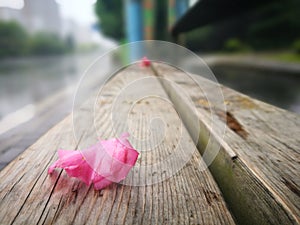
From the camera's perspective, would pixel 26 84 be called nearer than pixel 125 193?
No

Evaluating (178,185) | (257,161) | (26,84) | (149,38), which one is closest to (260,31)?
(149,38)

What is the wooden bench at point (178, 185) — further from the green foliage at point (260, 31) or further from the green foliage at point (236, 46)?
the green foliage at point (236, 46)

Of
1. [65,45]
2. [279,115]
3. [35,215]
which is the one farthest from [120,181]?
[65,45]

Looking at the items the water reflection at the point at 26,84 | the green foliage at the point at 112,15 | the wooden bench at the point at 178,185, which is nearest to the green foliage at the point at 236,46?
the green foliage at the point at 112,15

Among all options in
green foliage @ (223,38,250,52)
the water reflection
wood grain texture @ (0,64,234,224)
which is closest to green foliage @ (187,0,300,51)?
green foliage @ (223,38,250,52)

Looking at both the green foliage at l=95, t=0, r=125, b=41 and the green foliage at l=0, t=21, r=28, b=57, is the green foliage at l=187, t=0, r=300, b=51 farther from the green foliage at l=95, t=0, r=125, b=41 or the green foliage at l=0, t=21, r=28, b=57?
the green foliage at l=0, t=21, r=28, b=57

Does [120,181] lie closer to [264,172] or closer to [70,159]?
[70,159]

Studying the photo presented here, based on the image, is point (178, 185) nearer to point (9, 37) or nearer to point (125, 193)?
point (125, 193)
